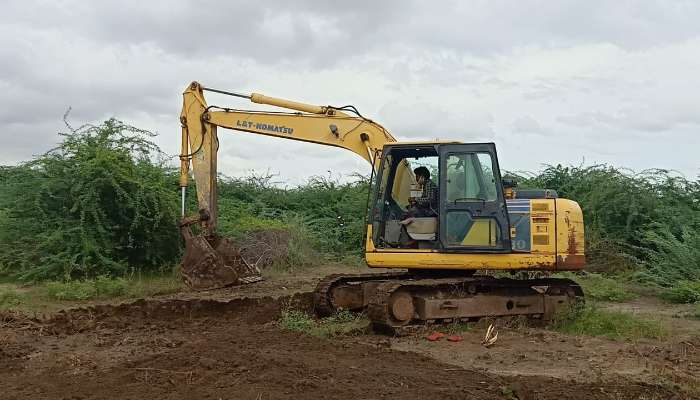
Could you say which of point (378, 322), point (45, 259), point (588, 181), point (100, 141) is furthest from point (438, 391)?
point (588, 181)

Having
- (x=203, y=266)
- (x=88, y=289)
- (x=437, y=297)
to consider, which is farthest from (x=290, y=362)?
(x=88, y=289)

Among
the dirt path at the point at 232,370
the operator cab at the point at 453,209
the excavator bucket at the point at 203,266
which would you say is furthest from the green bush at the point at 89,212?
the operator cab at the point at 453,209

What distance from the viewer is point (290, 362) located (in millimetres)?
6473

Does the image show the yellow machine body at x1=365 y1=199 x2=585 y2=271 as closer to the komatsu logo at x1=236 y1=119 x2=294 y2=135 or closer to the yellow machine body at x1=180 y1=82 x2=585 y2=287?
the yellow machine body at x1=180 y1=82 x2=585 y2=287

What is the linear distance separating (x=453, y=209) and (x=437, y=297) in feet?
3.49

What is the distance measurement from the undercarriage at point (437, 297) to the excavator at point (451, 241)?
0.04ft

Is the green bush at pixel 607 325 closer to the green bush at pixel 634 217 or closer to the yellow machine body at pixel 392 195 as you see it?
the yellow machine body at pixel 392 195

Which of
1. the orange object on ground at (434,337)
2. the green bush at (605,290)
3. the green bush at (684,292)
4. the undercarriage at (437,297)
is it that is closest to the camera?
the orange object on ground at (434,337)

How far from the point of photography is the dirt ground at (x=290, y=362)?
5.84 m

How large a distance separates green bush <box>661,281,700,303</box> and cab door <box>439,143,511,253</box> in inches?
185

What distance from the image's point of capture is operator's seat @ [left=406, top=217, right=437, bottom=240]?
9125mm

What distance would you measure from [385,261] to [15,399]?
4550 millimetres

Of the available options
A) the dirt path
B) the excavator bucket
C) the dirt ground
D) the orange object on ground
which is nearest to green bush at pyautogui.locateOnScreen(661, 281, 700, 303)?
the dirt ground

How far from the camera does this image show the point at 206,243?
1126 cm
